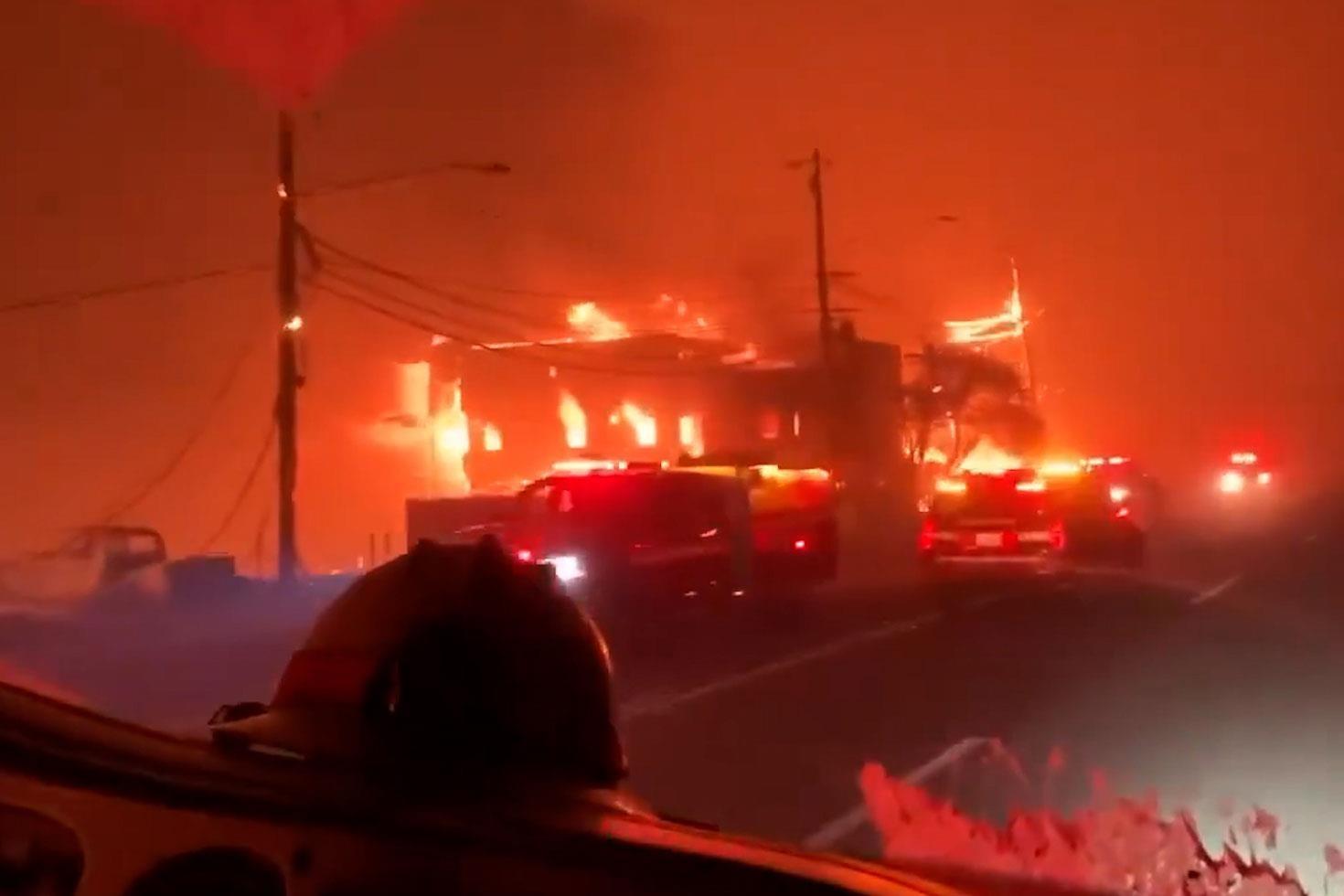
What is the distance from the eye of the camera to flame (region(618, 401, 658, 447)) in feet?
155

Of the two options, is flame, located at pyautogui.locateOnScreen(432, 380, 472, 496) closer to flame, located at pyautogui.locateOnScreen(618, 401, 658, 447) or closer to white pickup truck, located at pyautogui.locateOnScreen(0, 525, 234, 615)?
flame, located at pyautogui.locateOnScreen(618, 401, 658, 447)

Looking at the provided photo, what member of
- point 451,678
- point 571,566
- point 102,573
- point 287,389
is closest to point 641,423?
point 102,573

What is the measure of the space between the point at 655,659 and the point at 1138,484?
20.2 meters

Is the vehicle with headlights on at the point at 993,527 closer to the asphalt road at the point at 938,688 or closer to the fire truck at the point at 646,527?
the asphalt road at the point at 938,688

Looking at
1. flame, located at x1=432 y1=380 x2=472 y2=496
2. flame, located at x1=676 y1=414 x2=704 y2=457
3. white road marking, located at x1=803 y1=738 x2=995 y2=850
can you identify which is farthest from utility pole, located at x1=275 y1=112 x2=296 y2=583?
flame, located at x1=676 y1=414 x2=704 y2=457

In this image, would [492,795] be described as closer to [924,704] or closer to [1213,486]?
[924,704]

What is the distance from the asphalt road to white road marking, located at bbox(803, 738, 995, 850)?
2 cm

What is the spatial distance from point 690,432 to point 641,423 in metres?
1.83

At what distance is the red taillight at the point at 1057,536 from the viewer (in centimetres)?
1981

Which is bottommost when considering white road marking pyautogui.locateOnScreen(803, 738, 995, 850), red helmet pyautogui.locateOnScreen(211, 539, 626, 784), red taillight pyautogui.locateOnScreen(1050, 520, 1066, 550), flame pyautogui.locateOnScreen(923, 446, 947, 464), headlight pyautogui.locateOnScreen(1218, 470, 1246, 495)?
white road marking pyautogui.locateOnScreen(803, 738, 995, 850)

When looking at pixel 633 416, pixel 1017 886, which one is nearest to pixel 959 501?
pixel 1017 886

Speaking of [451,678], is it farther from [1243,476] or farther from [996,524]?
[1243,476]

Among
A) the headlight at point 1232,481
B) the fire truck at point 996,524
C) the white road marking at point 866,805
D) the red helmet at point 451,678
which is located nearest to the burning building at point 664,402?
the headlight at point 1232,481

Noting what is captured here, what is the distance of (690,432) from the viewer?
49.0 meters
